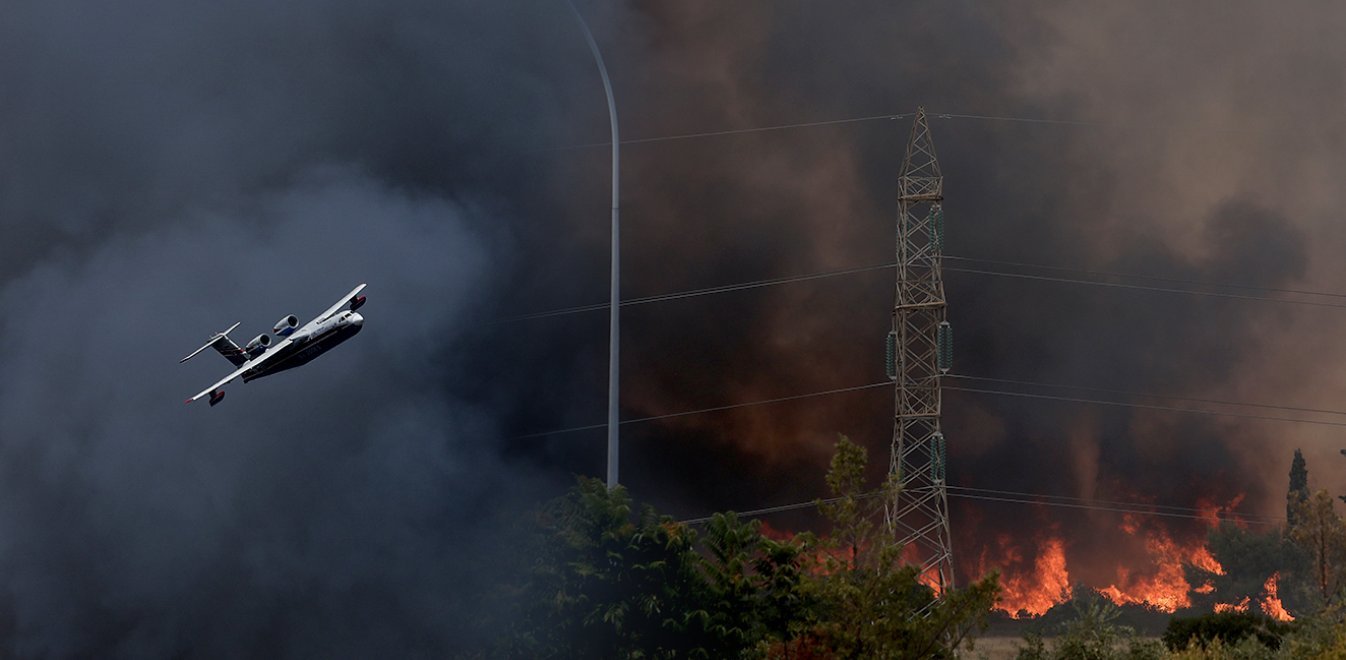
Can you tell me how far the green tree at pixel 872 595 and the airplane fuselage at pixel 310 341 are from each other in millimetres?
23413

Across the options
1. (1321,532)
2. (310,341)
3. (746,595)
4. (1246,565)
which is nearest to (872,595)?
(746,595)

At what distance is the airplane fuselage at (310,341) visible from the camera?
142 feet

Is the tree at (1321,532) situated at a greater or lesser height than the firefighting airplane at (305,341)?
lesser

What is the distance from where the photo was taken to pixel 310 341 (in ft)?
143

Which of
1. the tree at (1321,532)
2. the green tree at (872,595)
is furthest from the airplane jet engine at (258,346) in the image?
the tree at (1321,532)

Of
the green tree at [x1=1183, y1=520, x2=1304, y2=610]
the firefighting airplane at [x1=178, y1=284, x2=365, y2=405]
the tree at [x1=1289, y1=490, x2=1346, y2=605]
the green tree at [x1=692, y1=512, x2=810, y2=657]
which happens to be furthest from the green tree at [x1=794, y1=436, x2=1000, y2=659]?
the green tree at [x1=1183, y1=520, x2=1304, y2=610]

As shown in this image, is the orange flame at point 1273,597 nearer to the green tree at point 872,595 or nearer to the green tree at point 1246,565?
the green tree at point 1246,565

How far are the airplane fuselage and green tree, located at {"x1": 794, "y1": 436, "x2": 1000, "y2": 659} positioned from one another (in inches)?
922

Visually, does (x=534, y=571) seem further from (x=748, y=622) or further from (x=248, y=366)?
(x=248, y=366)

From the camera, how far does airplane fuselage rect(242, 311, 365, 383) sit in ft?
142

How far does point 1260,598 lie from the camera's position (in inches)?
3740

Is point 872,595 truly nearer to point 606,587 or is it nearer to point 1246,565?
point 606,587

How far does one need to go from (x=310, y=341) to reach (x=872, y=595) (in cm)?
2565

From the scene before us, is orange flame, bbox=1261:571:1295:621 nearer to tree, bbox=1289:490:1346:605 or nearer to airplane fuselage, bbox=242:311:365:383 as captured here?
tree, bbox=1289:490:1346:605
